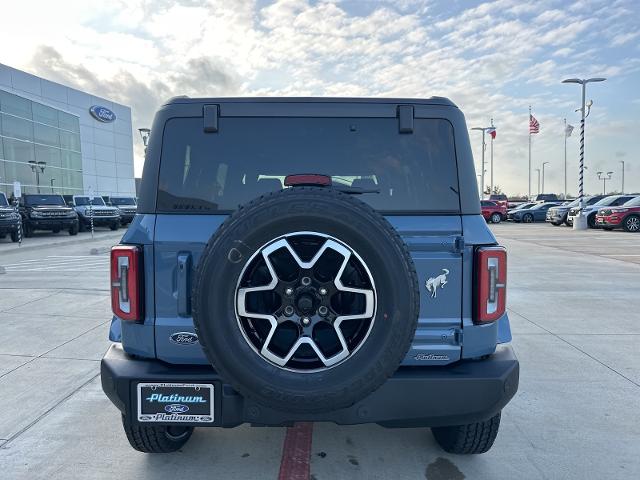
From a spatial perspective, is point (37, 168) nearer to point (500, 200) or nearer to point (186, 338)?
point (500, 200)

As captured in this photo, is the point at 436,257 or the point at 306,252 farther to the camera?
the point at 436,257

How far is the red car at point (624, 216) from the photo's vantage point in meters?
21.1

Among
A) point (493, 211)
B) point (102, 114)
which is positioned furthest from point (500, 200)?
point (102, 114)

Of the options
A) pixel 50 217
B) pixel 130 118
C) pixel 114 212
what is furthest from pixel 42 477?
pixel 130 118

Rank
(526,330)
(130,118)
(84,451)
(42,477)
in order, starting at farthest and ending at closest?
(130,118) < (526,330) < (84,451) < (42,477)

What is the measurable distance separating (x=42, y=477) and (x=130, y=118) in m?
55.1

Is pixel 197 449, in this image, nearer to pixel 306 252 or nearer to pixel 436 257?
pixel 306 252

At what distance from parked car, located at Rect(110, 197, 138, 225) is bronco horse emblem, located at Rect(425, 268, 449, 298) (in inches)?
981

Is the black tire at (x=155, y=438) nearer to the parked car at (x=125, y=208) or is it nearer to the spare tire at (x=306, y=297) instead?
the spare tire at (x=306, y=297)

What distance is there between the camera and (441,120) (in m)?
2.52

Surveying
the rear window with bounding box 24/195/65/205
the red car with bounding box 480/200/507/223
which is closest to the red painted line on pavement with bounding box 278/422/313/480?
the rear window with bounding box 24/195/65/205

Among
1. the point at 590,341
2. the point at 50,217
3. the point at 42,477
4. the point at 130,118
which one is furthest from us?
the point at 130,118

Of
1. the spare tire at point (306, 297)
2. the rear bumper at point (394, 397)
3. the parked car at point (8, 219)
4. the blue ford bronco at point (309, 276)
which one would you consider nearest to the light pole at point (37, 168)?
the parked car at point (8, 219)

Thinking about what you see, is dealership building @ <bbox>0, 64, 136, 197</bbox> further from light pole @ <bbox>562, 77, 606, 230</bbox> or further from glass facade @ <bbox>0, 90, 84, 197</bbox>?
light pole @ <bbox>562, 77, 606, 230</bbox>
